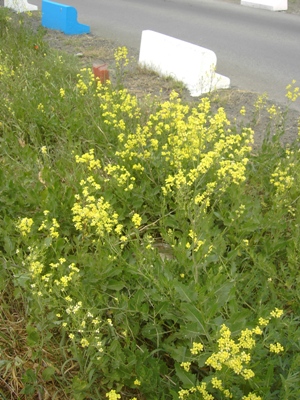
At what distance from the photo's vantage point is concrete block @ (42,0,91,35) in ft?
27.1

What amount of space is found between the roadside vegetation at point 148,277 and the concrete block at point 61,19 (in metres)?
4.92

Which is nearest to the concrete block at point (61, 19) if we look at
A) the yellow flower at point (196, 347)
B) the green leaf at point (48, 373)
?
the green leaf at point (48, 373)

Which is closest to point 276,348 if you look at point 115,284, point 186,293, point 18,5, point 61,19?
point 186,293

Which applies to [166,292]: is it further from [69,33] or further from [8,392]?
[69,33]

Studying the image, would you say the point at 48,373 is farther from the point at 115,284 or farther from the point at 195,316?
the point at 195,316

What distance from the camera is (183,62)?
19.8ft

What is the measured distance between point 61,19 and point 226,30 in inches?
142

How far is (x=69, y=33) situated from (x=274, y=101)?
4.25 m

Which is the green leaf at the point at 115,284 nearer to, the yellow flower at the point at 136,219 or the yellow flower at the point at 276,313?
the yellow flower at the point at 136,219

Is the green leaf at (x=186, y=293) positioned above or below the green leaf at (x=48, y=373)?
above

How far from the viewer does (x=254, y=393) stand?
6.59 ft

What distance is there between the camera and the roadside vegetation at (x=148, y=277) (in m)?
2.13

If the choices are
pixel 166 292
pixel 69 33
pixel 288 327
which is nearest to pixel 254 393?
pixel 288 327

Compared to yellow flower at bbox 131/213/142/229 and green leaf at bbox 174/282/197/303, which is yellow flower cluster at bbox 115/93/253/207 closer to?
yellow flower at bbox 131/213/142/229
